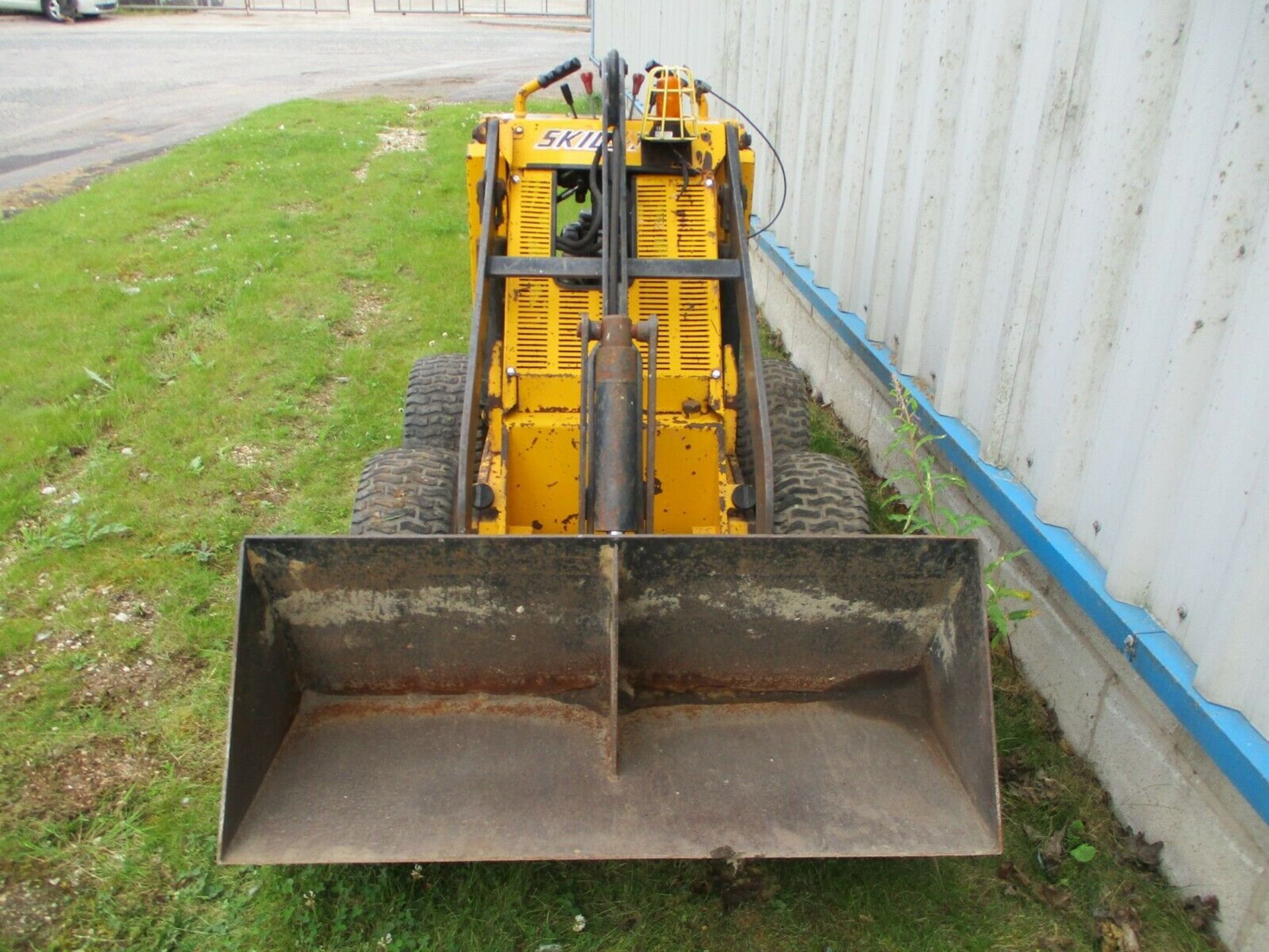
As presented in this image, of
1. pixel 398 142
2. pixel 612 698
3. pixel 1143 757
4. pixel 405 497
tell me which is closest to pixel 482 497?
pixel 405 497

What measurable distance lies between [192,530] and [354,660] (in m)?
2.28

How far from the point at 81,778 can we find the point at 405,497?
145 centimetres

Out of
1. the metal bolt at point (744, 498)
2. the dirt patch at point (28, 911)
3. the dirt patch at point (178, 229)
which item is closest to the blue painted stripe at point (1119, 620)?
the metal bolt at point (744, 498)

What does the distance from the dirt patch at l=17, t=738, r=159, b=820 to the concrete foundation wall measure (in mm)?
3191

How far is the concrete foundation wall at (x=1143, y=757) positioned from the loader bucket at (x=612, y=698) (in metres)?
0.68

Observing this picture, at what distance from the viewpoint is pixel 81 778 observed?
11.2ft

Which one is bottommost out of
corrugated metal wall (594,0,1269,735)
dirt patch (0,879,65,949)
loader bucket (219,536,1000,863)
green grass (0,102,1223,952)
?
dirt patch (0,879,65,949)

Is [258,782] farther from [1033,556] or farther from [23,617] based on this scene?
[1033,556]

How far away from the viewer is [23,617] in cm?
425

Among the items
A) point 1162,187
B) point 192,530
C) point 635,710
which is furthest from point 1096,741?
point 192,530

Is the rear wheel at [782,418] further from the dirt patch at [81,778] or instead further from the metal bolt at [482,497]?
the dirt patch at [81,778]

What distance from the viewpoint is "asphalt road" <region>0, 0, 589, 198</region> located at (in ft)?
42.4

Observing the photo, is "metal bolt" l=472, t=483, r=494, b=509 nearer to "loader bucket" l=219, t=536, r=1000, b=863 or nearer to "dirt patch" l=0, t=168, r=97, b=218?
"loader bucket" l=219, t=536, r=1000, b=863

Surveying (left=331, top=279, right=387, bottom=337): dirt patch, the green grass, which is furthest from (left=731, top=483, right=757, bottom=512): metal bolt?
(left=331, top=279, right=387, bottom=337): dirt patch
